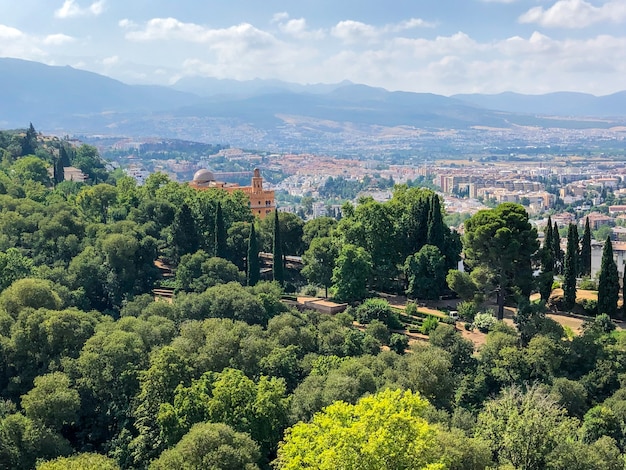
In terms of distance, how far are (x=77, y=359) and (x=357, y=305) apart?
44.0ft

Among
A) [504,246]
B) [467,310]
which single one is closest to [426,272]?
[467,310]

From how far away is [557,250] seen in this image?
32.9 meters

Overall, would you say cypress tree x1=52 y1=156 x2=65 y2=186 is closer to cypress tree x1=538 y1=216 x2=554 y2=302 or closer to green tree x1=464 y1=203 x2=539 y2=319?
green tree x1=464 y1=203 x2=539 y2=319

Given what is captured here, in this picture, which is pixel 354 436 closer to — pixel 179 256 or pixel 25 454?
pixel 25 454

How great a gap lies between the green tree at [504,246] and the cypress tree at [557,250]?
18.0 feet

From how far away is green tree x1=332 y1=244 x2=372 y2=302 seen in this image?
29.1 m

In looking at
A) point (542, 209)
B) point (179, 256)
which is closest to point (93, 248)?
point (179, 256)

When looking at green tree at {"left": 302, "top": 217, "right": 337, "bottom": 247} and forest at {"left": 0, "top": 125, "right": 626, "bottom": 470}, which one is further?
green tree at {"left": 302, "top": 217, "right": 337, "bottom": 247}

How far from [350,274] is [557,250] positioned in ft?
38.7

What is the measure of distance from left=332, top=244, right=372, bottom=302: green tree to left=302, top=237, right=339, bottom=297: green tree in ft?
5.83

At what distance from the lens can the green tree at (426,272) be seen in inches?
1165

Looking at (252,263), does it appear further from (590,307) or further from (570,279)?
(590,307)

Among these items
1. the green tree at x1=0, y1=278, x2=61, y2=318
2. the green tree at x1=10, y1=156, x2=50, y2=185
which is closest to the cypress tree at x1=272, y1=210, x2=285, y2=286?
the green tree at x1=0, y1=278, x2=61, y2=318

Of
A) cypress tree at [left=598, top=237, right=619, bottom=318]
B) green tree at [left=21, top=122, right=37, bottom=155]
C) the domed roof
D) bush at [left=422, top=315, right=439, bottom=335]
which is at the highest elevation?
green tree at [left=21, top=122, right=37, bottom=155]
